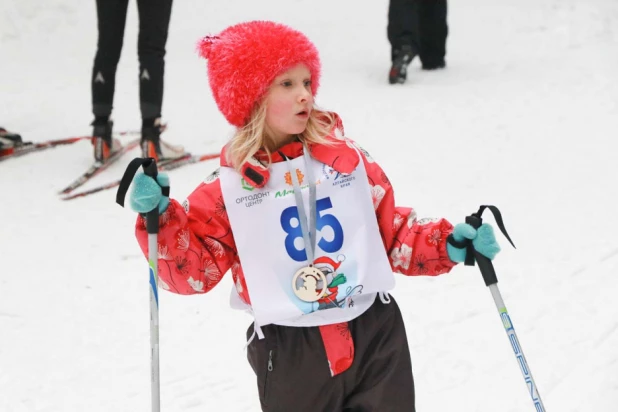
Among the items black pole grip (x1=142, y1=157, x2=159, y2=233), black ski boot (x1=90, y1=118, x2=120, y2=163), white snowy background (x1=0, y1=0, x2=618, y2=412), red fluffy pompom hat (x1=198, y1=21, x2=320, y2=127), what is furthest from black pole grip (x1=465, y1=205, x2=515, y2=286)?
black ski boot (x1=90, y1=118, x2=120, y2=163)

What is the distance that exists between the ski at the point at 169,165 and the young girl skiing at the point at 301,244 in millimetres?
3095

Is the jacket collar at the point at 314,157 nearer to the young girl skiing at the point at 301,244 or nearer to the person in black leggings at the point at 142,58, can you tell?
the young girl skiing at the point at 301,244

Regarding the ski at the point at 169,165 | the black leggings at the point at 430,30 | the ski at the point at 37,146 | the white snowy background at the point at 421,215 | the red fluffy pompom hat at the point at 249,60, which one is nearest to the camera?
the red fluffy pompom hat at the point at 249,60

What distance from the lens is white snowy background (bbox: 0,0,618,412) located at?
9.90 feet

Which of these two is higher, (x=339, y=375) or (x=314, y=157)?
(x=314, y=157)

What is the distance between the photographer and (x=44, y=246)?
13.7 feet

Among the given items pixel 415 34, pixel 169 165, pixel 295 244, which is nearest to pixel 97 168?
pixel 169 165

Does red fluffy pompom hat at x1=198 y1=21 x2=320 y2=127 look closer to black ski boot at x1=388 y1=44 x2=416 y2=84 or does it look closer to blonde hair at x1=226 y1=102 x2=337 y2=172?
blonde hair at x1=226 y1=102 x2=337 y2=172

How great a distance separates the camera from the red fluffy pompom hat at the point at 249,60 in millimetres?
1979

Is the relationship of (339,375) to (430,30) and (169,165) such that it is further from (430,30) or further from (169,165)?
(430,30)

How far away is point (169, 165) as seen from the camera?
5.23m

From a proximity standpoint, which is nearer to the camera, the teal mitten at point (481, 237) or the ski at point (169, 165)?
the teal mitten at point (481, 237)

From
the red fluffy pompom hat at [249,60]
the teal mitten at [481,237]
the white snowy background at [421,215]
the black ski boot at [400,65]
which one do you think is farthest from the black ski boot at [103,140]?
the teal mitten at [481,237]

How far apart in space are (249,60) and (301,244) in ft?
1.59
